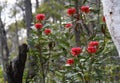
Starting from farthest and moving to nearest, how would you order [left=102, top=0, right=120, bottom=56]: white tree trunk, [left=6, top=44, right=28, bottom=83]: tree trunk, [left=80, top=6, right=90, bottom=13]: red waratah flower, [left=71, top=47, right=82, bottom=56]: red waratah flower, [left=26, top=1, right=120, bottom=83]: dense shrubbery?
[left=6, top=44, right=28, bottom=83]: tree trunk → [left=80, top=6, right=90, bottom=13]: red waratah flower → [left=26, top=1, right=120, bottom=83]: dense shrubbery → [left=71, top=47, right=82, bottom=56]: red waratah flower → [left=102, top=0, right=120, bottom=56]: white tree trunk

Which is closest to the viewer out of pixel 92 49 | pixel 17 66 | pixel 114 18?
pixel 114 18

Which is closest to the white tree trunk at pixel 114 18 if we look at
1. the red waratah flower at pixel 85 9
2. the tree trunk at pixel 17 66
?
the red waratah flower at pixel 85 9

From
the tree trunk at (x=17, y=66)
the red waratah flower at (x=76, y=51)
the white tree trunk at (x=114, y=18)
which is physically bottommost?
the tree trunk at (x=17, y=66)

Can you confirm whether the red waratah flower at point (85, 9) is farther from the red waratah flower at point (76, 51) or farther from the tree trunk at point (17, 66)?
the tree trunk at point (17, 66)

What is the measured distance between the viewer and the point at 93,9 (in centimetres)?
514

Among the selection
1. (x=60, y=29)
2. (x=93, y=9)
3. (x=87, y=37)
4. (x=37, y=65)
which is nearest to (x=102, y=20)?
(x=93, y=9)

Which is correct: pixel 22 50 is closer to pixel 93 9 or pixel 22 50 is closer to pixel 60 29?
pixel 60 29

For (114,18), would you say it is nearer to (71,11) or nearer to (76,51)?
(76,51)

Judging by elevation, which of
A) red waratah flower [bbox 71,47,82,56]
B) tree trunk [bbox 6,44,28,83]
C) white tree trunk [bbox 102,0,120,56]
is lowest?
tree trunk [bbox 6,44,28,83]

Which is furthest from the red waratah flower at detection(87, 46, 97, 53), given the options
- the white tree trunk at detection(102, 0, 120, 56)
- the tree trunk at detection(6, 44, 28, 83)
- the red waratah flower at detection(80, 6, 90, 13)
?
the white tree trunk at detection(102, 0, 120, 56)

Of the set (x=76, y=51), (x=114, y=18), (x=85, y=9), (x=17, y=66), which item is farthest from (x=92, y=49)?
(x=114, y=18)

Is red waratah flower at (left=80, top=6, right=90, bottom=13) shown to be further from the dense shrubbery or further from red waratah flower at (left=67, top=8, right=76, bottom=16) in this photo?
red waratah flower at (left=67, top=8, right=76, bottom=16)

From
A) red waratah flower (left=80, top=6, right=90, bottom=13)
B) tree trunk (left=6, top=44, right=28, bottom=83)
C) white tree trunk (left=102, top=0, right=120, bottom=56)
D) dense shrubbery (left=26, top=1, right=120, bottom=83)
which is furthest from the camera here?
tree trunk (left=6, top=44, right=28, bottom=83)

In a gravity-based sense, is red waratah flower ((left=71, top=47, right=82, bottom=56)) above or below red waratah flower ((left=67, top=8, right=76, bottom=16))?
below
